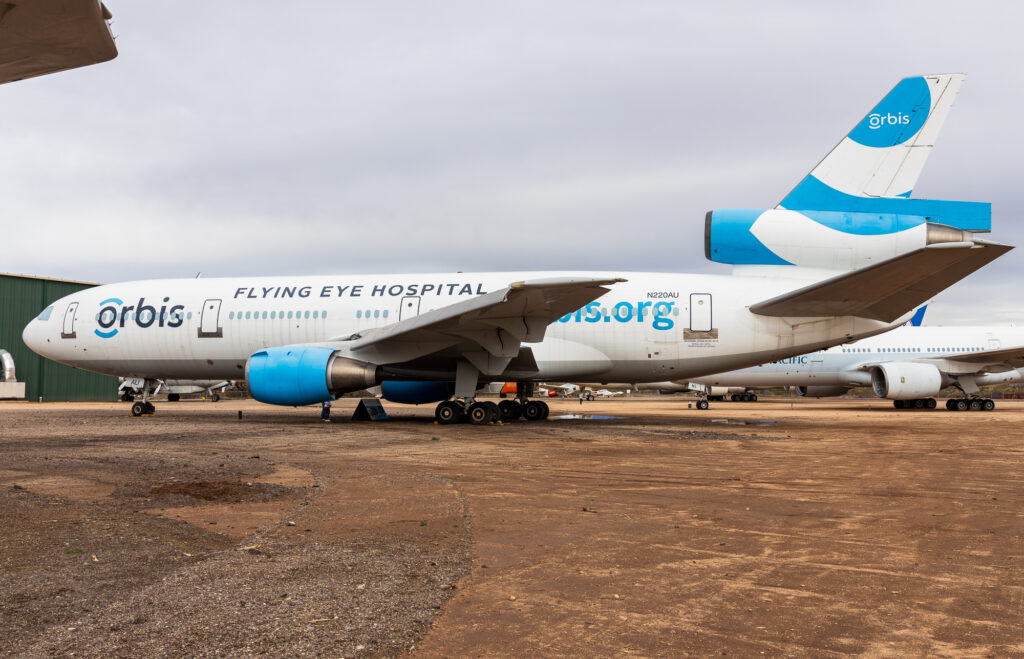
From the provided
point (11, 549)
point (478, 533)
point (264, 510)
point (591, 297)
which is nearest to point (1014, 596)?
point (478, 533)

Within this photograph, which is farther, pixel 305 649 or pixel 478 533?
pixel 478 533

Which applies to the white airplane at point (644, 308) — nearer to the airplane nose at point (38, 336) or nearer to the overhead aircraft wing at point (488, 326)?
the overhead aircraft wing at point (488, 326)

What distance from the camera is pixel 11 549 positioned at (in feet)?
12.6

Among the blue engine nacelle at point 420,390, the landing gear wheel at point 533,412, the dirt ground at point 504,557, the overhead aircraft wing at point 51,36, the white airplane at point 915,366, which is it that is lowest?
the dirt ground at point 504,557

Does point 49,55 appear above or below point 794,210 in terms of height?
below

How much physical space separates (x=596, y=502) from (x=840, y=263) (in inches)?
421

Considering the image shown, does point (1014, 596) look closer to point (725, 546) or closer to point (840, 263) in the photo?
point (725, 546)

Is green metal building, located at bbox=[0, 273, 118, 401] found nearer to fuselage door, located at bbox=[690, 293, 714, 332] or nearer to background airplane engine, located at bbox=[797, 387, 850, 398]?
fuselage door, located at bbox=[690, 293, 714, 332]

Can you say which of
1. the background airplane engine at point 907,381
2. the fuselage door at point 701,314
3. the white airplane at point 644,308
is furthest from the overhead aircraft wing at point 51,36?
the background airplane engine at point 907,381

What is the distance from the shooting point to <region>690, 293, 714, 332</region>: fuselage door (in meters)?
14.3

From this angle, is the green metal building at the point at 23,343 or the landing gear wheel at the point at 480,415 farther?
the green metal building at the point at 23,343

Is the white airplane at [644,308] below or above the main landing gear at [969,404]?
above

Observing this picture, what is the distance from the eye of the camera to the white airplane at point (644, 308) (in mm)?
13195

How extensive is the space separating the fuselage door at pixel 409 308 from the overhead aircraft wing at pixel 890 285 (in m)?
7.03
